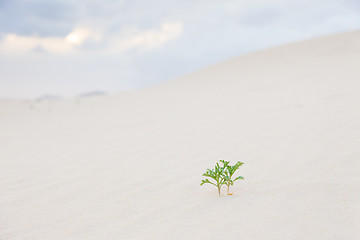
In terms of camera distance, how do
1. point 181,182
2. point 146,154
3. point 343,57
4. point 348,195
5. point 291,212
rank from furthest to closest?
point 343,57 < point 146,154 < point 181,182 < point 348,195 < point 291,212

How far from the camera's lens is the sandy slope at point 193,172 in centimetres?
231

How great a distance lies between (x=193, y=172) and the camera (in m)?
3.47

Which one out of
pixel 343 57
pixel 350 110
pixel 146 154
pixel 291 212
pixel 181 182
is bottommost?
pixel 291 212

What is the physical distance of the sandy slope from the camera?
2307mm

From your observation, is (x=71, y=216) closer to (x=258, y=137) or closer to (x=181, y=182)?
(x=181, y=182)

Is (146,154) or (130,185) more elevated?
(146,154)

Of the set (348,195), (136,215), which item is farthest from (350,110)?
(136,215)

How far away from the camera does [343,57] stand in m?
11.2

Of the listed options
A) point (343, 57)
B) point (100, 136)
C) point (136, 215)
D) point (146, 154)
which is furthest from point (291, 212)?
point (343, 57)

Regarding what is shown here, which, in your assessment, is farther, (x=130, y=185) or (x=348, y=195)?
(x=130, y=185)

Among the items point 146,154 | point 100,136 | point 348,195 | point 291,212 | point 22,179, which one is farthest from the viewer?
point 100,136

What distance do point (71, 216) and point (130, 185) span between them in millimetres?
674

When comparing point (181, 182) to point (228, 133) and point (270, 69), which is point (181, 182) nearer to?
point (228, 133)

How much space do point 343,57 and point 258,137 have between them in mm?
8156
